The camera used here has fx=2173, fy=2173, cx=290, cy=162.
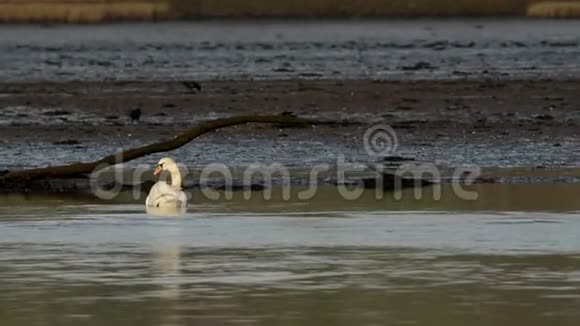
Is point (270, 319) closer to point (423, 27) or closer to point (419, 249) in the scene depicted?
point (419, 249)

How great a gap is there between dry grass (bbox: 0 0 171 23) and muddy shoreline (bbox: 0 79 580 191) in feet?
112

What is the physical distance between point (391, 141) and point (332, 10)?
50.7 meters

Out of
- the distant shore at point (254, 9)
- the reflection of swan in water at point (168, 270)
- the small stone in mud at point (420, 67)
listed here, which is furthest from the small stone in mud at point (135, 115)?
the distant shore at point (254, 9)

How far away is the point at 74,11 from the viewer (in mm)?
65938

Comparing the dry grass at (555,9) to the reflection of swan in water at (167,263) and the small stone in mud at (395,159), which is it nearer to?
the small stone in mud at (395,159)

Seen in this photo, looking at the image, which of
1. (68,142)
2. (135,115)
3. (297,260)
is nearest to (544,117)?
(135,115)

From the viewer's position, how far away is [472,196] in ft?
50.1

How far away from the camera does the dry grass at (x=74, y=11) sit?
63969mm

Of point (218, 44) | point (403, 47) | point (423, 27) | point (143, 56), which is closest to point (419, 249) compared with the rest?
point (143, 56)

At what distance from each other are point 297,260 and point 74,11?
54764 millimetres

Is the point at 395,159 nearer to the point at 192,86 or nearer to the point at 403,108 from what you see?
the point at 403,108

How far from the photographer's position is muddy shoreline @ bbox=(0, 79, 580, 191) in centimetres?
1853

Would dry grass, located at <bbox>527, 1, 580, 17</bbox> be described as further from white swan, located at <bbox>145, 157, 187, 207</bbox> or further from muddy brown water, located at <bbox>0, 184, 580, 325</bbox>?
white swan, located at <bbox>145, 157, 187, 207</bbox>

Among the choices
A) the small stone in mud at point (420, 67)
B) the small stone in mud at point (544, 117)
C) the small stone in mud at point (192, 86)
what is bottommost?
the small stone in mud at point (420, 67)
